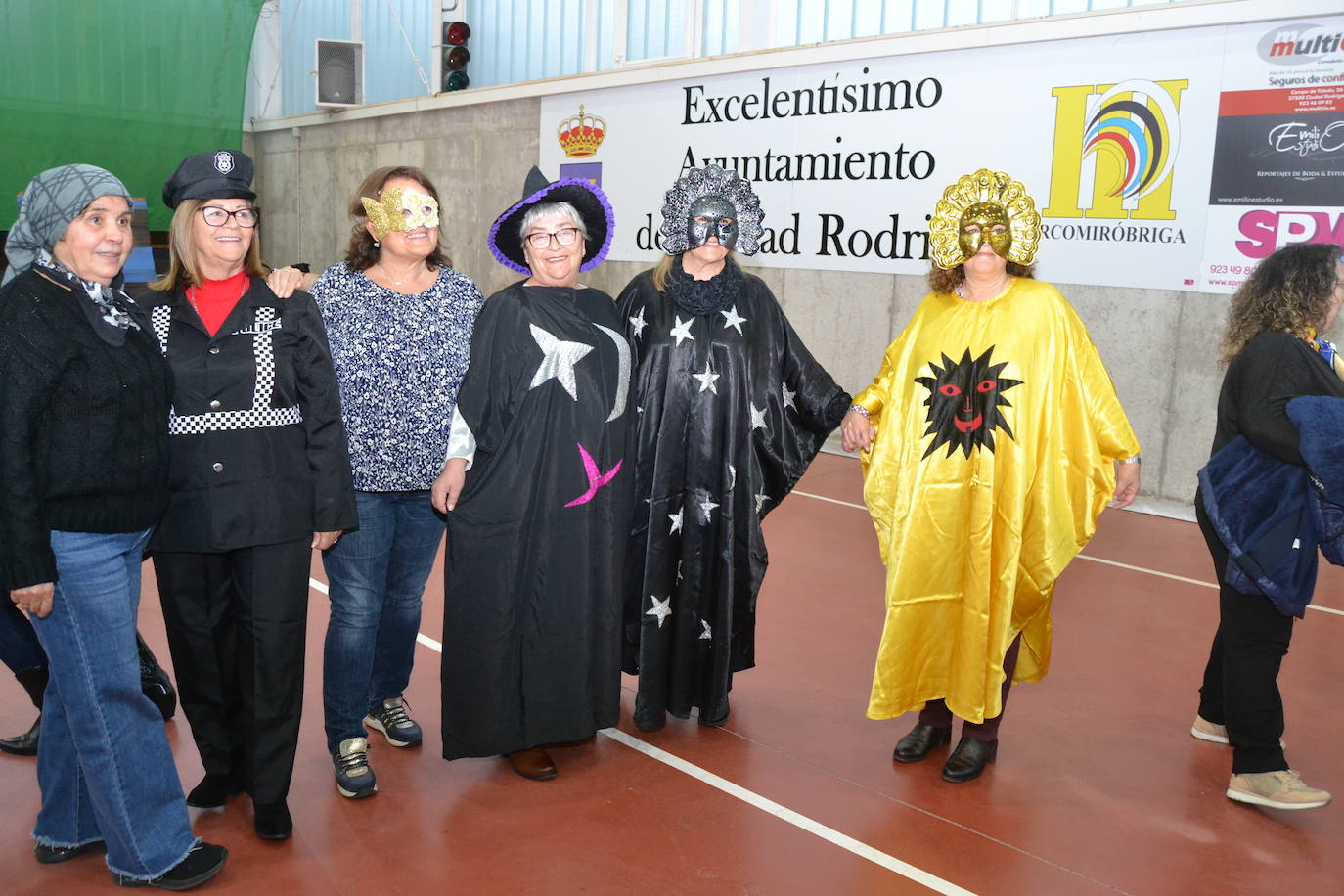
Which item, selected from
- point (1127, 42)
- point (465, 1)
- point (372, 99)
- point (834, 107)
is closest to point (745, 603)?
point (1127, 42)

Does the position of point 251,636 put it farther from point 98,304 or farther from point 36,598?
point 98,304

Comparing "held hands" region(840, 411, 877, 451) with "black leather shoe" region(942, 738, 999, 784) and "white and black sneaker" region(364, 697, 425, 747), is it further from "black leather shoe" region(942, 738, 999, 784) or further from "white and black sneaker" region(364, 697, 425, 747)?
"white and black sneaker" region(364, 697, 425, 747)

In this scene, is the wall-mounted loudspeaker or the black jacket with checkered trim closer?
the black jacket with checkered trim

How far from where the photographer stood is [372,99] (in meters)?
14.0

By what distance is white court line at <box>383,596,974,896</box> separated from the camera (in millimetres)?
2826

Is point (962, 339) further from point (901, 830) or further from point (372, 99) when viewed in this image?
point (372, 99)

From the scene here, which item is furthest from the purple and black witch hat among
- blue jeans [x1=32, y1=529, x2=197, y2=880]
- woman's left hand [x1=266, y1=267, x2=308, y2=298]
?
blue jeans [x1=32, y1=529, x2=197, y2=880]

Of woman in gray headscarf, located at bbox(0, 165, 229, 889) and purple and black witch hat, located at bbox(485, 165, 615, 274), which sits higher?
purple and black witch hat, located at bbox(485, 165, 615, 274)

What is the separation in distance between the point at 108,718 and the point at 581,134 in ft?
30.3

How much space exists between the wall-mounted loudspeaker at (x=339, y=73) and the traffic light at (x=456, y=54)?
1.44 meters

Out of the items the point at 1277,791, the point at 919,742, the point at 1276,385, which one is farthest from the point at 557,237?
the point at 1277,791

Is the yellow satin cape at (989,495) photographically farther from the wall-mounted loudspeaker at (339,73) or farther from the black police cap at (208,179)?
the wall-mounted loudspeaker at (339,73)

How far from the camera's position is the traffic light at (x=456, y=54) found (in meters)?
12.5

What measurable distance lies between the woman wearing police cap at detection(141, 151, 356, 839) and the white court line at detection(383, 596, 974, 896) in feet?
3.63
